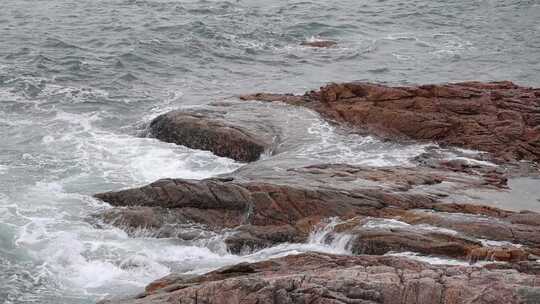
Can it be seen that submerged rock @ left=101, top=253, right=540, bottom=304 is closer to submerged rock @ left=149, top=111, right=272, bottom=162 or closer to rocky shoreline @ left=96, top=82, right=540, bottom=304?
rocky shoreline @ left=96, top=82, right=540, bottom=304

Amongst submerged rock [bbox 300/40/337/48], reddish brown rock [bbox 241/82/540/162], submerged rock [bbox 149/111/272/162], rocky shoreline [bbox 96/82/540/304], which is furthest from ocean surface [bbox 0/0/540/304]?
reddish brown rock [bbox 241/82/540/162]

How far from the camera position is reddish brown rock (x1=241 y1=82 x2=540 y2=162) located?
2377 cm

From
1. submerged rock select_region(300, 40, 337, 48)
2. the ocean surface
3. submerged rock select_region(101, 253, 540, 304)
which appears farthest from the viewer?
submerged rock select_region(300, 40, 337, 48)

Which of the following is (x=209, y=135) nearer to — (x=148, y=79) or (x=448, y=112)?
(x=448, y=112)

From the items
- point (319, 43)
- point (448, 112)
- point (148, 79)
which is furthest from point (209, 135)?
point (319, 43)

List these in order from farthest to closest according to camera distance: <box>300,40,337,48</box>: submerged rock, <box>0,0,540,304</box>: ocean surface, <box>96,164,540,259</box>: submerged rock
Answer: <box>300,40,337,48</box>: submerged rock → <box>0,0,540,304</box>: ocean surface → <box>96,164,540,259</box>: submerged rock

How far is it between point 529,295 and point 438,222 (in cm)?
604

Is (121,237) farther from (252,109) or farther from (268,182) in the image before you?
(252,109)

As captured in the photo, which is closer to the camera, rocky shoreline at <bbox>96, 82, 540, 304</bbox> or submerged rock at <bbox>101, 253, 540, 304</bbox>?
submerged rock at <bbox>101, 253, 540, 304</bbox>

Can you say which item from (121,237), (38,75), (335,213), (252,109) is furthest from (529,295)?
(38,75)

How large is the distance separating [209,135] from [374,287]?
14.1 meters

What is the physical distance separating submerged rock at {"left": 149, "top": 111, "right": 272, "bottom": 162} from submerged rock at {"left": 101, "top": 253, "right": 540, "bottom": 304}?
11.1m

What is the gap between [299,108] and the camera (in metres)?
27.3

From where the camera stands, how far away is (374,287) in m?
11.3
